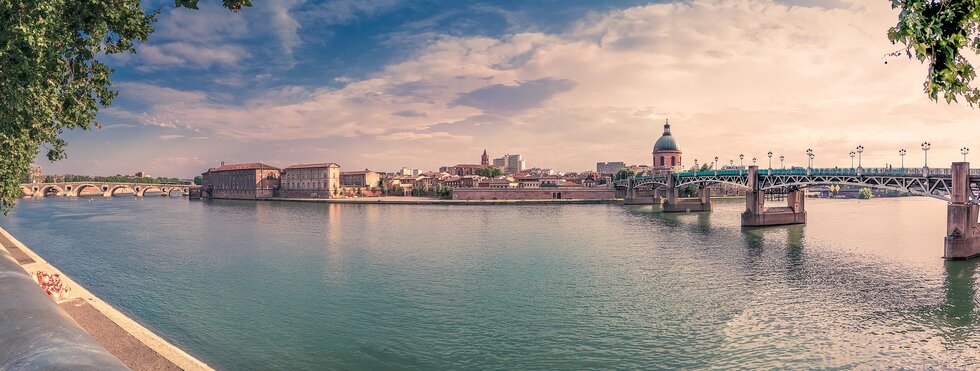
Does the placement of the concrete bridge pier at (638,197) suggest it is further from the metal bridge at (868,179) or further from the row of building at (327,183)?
the metal bridge at (868,179)

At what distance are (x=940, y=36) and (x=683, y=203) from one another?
10041 centimetres

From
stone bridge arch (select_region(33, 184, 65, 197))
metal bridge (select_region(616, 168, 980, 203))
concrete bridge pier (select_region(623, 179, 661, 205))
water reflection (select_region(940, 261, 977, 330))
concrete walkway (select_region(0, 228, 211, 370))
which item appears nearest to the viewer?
concrete walkway (select_region(0, 228, 211, 370))

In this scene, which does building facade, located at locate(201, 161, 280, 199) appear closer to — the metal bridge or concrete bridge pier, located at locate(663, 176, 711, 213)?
concrete bridge pier, located at locate(663, 176, 711, 213)

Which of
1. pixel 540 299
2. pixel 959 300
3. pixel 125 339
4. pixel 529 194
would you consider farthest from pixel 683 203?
pixel 125 339

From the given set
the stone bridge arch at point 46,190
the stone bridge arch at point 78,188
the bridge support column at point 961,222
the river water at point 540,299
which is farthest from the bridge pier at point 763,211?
the stone bridge arch at point 46,190

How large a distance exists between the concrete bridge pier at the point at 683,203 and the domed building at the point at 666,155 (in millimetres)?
79252

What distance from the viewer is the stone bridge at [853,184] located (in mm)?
39344

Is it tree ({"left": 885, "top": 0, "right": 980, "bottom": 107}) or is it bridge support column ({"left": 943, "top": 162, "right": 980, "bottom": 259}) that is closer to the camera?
tree ({"left": 885, "top": 0, "right": 980, "bottom": 107})

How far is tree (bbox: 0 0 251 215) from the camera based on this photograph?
1566cm

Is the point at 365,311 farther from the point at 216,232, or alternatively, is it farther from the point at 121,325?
the point at 216,232

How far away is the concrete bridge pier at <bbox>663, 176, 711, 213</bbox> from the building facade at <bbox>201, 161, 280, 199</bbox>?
435 feet

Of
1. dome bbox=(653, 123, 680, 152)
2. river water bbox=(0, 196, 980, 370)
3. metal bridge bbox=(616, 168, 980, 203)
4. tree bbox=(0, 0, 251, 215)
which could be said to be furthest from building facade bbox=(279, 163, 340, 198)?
tree bbox=(0, 0, 251, 215)

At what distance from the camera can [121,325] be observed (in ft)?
52.5

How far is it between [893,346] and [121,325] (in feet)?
98.6
